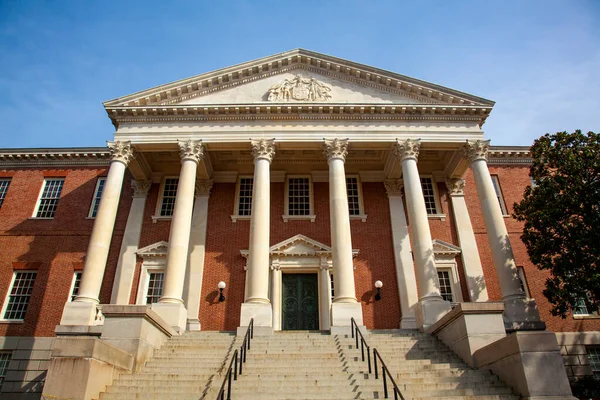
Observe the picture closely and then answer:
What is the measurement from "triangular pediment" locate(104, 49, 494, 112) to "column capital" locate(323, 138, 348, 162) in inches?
73.2

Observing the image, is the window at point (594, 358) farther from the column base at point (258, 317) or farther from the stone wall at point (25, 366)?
the stone wall at point (25, 366)

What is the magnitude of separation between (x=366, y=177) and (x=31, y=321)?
17.6m

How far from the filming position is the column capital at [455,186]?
2233cm

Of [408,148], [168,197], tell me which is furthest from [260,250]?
[168,197]

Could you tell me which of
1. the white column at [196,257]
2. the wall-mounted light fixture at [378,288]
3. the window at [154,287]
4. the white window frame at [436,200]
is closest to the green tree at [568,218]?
the white window frame at [436,200]

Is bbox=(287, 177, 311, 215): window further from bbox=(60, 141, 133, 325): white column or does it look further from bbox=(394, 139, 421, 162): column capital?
bbox=(60, 141, 133, 325): white column

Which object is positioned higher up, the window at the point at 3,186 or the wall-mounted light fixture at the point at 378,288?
the window at the point at 3,186

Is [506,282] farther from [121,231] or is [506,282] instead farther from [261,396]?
[121,231]

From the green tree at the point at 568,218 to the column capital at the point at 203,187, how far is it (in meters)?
14.8

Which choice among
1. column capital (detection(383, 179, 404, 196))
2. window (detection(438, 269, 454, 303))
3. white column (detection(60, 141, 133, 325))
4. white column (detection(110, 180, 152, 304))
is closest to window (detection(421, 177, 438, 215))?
column capital (detection(383, 179, 404, 196))

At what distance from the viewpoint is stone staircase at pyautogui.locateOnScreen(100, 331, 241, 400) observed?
9906 millimetres

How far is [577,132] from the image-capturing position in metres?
16.2

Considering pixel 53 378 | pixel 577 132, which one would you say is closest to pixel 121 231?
pixel 53 378

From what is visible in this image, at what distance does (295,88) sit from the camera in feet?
66.7
